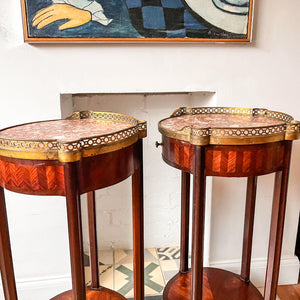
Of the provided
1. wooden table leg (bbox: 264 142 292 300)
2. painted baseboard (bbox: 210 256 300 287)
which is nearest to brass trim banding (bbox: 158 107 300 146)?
wooden table leg (bbox: 264 142 292 300)

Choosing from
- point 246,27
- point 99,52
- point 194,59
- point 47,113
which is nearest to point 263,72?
point 246,27

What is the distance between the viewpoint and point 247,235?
1.70 meters

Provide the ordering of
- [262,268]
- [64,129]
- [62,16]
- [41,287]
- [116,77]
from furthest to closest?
[262,268]
[41,287]
[116,77]
[62,16]
[64,129]

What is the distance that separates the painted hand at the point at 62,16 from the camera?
4.71ft

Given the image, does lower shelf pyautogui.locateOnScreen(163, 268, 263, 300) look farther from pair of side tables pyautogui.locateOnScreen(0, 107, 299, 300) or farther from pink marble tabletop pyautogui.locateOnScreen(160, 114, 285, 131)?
pink marble tabletop pyautogui.locateOnScreen(160, 114, 285, 131)

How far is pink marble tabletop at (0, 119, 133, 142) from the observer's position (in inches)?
42.9

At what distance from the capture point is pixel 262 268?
6.35 ft

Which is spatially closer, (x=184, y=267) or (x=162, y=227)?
(x=184, y=267)

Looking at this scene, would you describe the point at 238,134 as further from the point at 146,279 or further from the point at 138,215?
the point at 146,279

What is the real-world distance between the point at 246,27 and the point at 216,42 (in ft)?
0.51

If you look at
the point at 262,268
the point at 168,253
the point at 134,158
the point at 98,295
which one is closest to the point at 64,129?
the point at 134,158

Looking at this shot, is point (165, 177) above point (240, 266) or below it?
Answer: above

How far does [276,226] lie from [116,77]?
961mm

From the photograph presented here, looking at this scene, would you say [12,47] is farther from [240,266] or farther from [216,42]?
[240,266]
